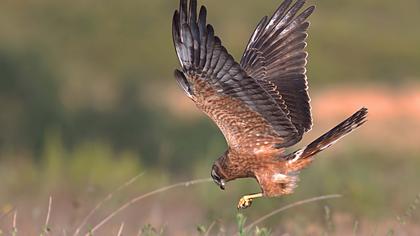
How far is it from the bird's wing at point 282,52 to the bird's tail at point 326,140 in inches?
22.6

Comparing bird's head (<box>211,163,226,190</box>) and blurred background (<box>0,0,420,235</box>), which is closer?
bird's head (<box>211,163,226,190</box>)

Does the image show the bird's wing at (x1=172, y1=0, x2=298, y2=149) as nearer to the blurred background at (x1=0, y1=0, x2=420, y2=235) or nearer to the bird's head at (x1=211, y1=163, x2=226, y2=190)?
the bird's head at (x1=211, y1=163, x2=226, y2=190)

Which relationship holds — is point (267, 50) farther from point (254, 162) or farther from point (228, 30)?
point (228, 30)

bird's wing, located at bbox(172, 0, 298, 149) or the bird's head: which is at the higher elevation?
bird's wing, located at bbox(172, 0, 298, 149)

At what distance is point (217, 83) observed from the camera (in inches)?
295

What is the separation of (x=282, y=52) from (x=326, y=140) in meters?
1.12

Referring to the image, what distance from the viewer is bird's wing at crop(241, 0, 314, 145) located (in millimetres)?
8555

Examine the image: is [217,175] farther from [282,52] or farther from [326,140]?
[282,52]

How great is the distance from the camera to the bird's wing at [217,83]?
7.37 metres

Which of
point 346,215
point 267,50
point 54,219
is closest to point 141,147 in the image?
point 54,219

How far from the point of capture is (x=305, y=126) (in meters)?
8.35

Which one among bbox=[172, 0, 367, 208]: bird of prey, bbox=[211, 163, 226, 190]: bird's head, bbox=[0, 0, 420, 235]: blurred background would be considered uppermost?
bbox=[172, 0, 367, 208]: bird of prey

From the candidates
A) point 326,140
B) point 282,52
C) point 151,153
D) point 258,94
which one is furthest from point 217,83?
point 151,153

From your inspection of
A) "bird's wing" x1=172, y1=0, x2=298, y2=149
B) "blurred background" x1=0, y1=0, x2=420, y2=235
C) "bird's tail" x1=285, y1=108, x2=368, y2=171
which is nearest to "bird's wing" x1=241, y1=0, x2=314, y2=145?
"bird's tail" x1=285, y1=108, x2=368, y2=171
